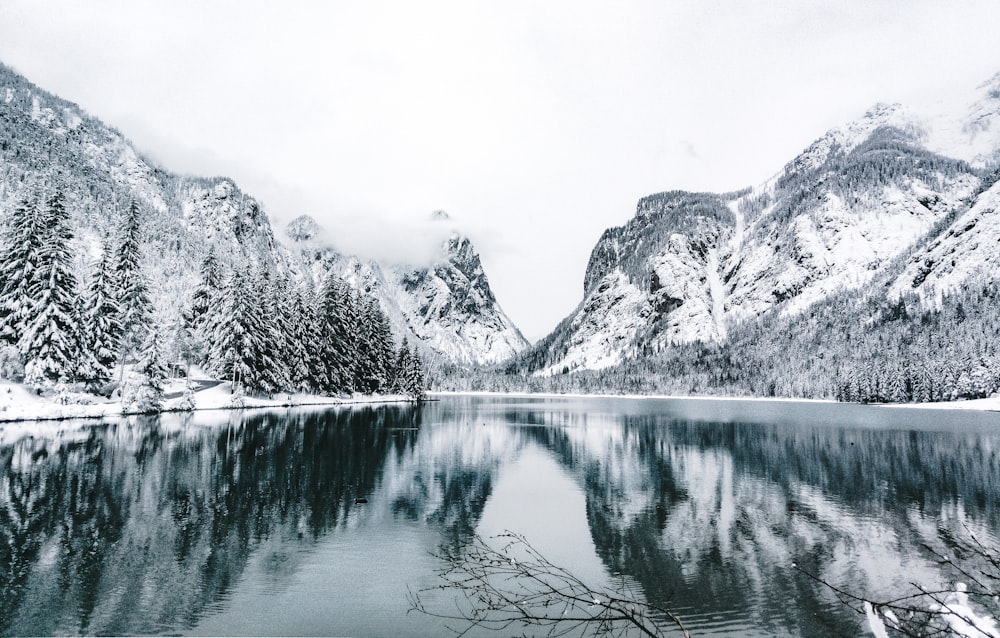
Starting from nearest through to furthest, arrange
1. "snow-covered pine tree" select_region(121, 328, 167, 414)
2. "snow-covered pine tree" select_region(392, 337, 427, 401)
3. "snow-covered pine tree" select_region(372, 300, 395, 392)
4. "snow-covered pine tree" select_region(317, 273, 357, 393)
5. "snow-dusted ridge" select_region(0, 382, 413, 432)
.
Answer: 1. "snow-dusted ridge" select_region(0, 382, 413, 432)
2. "snow-covered pine tree" select_region(121, 328, 167, 414)
3. "snow-covered pine tree" select_region(317, 273, 357, 393)
4. "snow-covered pine tree" select_region(372, 300, 395, 392)
5. "snow-covered pine tree" select_region(392, 337, 427, 401)

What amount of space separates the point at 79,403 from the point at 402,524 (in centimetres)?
4932

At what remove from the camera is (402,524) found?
20.5m

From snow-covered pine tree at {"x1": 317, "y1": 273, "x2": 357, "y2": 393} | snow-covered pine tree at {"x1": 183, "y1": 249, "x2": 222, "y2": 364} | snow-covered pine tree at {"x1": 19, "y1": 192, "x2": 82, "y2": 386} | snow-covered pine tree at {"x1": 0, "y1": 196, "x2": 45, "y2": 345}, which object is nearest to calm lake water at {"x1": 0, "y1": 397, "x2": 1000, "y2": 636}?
snow-covered pine tree at {"x1": 19, "y1": 192, "x2": 82, "y2": 386}

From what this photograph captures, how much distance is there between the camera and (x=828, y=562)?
1742cm

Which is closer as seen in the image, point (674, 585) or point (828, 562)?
point (674, 585)

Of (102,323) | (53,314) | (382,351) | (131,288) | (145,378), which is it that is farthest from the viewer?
(382,351)

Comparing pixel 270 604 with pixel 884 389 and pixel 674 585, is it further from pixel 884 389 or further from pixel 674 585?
pixel 884 389

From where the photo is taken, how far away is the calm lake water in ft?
42.4

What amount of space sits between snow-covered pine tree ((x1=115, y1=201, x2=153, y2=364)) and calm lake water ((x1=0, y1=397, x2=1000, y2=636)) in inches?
1077

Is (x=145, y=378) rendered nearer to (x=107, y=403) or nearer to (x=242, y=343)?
(x=107, y=403)

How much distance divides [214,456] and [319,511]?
1473 cm

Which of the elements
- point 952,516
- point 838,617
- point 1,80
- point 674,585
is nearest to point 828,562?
point 838,617

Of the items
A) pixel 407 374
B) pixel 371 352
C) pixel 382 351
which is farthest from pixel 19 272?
pixel 407 374

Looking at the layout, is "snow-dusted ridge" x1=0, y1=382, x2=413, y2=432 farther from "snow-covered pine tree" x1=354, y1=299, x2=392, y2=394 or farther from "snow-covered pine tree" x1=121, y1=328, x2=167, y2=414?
"snow-covered pine tree" x1=354, y1=299, x2=392, y2=394
